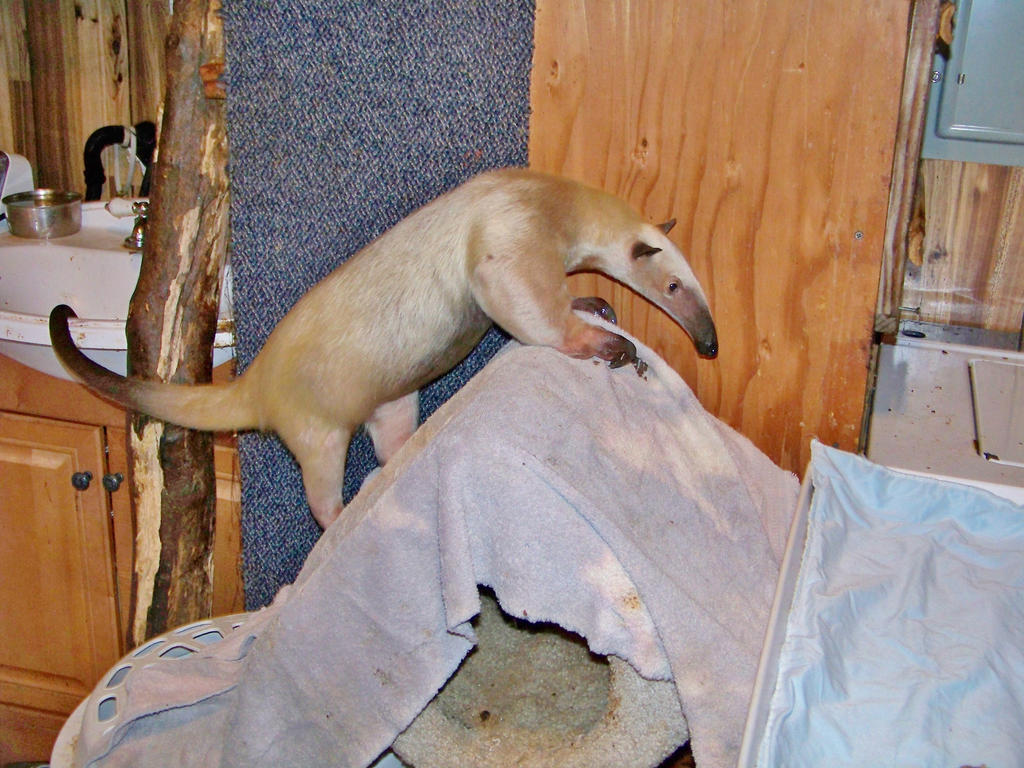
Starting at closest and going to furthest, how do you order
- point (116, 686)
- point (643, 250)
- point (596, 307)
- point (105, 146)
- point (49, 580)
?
point (116, 686)
point (643, 250)
point (596, 307)
point (49, 580)
point (105, 146)

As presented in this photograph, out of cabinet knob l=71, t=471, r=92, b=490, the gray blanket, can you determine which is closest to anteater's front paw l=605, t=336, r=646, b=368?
the gray blanket

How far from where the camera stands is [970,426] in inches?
92.7

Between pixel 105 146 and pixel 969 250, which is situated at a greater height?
pixel 105 146

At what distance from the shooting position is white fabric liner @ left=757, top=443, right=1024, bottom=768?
142 cm

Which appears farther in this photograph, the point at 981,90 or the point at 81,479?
the point at 81,479

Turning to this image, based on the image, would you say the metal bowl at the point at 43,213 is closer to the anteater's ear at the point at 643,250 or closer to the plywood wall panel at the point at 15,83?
the plywood wall panel at the point at 15,83

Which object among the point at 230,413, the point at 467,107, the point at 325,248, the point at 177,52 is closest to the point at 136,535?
the point at 230,413

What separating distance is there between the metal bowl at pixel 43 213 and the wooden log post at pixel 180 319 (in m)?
0.92

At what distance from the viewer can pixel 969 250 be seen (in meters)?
3.03

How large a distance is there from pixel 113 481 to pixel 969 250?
273cm

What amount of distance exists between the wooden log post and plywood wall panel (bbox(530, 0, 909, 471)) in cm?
76

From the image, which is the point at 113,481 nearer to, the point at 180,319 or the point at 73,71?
the point at 180,319

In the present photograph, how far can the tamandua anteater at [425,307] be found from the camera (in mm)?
2219

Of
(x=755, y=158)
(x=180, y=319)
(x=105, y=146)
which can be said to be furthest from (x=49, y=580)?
(x=755, y=158)
